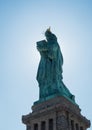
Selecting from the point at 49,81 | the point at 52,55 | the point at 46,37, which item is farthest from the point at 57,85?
the point at 46,37

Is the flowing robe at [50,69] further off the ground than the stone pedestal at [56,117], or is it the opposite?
the flowing robe at [50,69]

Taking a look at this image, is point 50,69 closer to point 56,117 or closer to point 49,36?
point 49,36

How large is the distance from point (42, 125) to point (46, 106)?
6.67 ft

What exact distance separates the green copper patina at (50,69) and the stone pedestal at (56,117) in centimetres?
123

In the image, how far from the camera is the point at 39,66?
40594 millimetres

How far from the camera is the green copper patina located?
3791 cm

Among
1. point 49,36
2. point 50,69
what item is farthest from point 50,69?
point 49,36

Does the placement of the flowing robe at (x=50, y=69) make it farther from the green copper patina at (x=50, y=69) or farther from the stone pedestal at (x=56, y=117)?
the stone pedestal at (x=56, y=117)

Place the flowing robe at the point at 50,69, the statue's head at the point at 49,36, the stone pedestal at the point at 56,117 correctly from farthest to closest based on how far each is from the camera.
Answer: the statue's head at the point at 49,36
the flowing robe at the point at 50,69
the stone pedestal at the point at 56,117

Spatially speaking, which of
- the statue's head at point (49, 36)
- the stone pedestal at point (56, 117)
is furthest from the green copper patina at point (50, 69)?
the stone pedestal at point (56, 117)

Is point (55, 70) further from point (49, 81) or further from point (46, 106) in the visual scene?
point (46, 106)

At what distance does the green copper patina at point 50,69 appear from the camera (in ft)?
124

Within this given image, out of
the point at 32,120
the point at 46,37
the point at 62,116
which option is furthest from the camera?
the point at 46,37

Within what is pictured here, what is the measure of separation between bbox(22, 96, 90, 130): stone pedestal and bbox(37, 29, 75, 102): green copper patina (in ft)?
4.03
